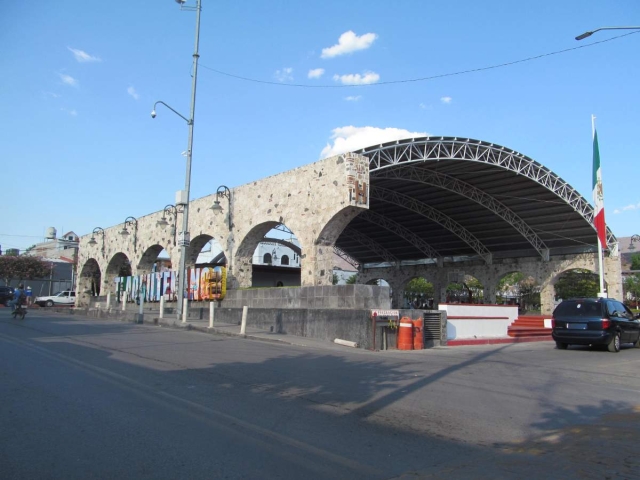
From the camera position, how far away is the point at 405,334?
55.1ft

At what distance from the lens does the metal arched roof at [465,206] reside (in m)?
26.7

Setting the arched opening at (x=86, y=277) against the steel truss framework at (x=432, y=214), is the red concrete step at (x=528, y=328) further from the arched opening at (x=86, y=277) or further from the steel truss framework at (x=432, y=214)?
the arched opening at (x=86, y=277)

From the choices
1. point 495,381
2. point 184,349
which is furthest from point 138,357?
point 495,381

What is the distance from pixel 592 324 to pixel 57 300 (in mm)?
47365

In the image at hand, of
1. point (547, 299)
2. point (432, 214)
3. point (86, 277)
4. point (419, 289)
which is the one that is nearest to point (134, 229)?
point (86, 277)

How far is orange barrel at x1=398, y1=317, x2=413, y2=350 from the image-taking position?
16.7m

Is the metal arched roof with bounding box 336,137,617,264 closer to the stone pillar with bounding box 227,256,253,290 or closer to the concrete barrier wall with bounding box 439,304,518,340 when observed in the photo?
the concrete barrier wall with bounding box 439,304,518,340

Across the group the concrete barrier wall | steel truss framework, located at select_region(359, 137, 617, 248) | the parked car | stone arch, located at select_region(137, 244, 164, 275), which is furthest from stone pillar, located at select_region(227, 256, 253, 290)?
the parked car

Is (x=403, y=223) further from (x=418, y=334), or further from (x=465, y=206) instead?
(x=418, y=334)

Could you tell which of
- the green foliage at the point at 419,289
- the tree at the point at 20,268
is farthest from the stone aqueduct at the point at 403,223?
the green foliage at the point at 419,289

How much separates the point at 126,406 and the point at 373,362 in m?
6.91

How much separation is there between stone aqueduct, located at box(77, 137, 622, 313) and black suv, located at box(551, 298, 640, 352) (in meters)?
8.37

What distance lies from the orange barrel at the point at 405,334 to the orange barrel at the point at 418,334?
298 mm

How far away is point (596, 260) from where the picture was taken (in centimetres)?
3541
